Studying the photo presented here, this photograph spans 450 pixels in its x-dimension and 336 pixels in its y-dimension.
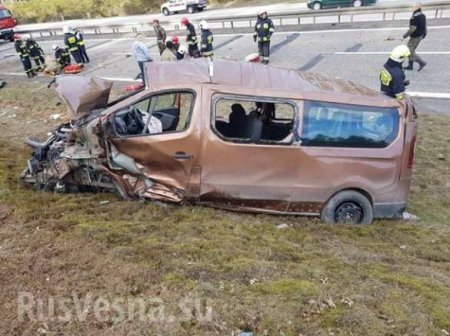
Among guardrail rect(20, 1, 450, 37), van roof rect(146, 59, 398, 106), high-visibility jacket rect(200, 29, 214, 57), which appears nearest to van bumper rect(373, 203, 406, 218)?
van roof rect(146, 59, 398, 106)

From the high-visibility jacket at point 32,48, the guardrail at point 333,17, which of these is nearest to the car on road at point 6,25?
the guardrail at point 333,17

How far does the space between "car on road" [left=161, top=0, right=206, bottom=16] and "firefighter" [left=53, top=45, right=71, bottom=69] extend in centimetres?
1755

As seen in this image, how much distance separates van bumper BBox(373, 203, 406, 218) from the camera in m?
5.09

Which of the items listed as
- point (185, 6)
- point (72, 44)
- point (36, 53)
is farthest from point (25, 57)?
point (185, 6)

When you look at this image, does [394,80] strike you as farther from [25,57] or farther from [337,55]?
[25,57]

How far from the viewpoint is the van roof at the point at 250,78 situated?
4.76 metres

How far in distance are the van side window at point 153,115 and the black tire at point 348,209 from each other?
1.92 m

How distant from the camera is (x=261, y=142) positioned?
186 inches

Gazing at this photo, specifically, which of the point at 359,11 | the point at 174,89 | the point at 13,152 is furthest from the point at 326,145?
the point at 359,11

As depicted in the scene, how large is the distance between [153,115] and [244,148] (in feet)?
4.13

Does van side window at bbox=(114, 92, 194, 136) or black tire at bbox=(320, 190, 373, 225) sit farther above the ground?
van side window at bbox=(114, 92, 194, 136)

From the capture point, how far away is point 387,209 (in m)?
5.12

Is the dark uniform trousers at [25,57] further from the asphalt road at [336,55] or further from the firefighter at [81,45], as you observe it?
the firefighter at [81,45]

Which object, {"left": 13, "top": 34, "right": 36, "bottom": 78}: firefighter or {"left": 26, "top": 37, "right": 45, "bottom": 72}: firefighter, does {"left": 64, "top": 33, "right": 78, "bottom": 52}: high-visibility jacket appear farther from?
{"left": 13, "top": 34, "right": 36, "bottom": 78}: firefighter
